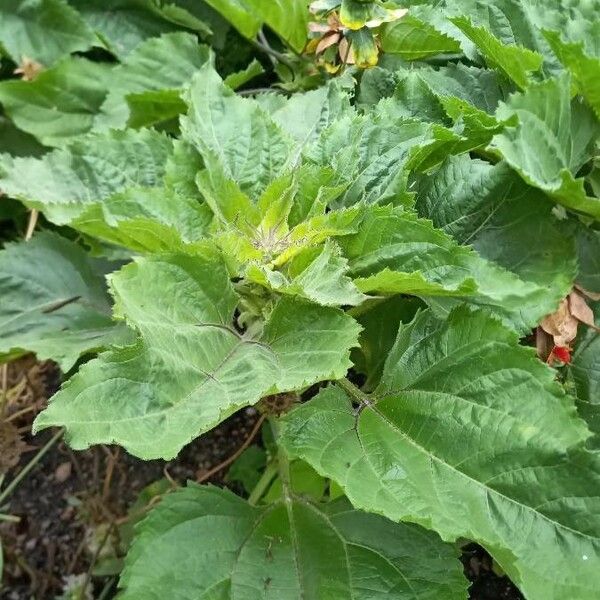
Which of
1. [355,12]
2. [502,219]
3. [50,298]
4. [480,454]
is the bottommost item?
[50,298]

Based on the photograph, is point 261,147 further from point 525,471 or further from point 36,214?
point 36,214

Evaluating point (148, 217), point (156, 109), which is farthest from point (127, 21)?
point (148, 217)

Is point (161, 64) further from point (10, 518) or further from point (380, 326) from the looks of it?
point (10, 518)

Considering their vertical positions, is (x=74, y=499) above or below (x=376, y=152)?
below

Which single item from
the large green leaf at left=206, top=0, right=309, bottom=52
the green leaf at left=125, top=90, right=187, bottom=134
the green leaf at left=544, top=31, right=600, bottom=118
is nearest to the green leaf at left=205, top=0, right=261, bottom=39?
the large green leaf at left=206, top=0, right=309, bottom=52

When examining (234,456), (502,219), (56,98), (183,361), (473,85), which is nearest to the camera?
(183,361)

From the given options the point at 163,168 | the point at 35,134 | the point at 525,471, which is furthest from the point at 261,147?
the point at 35,134
